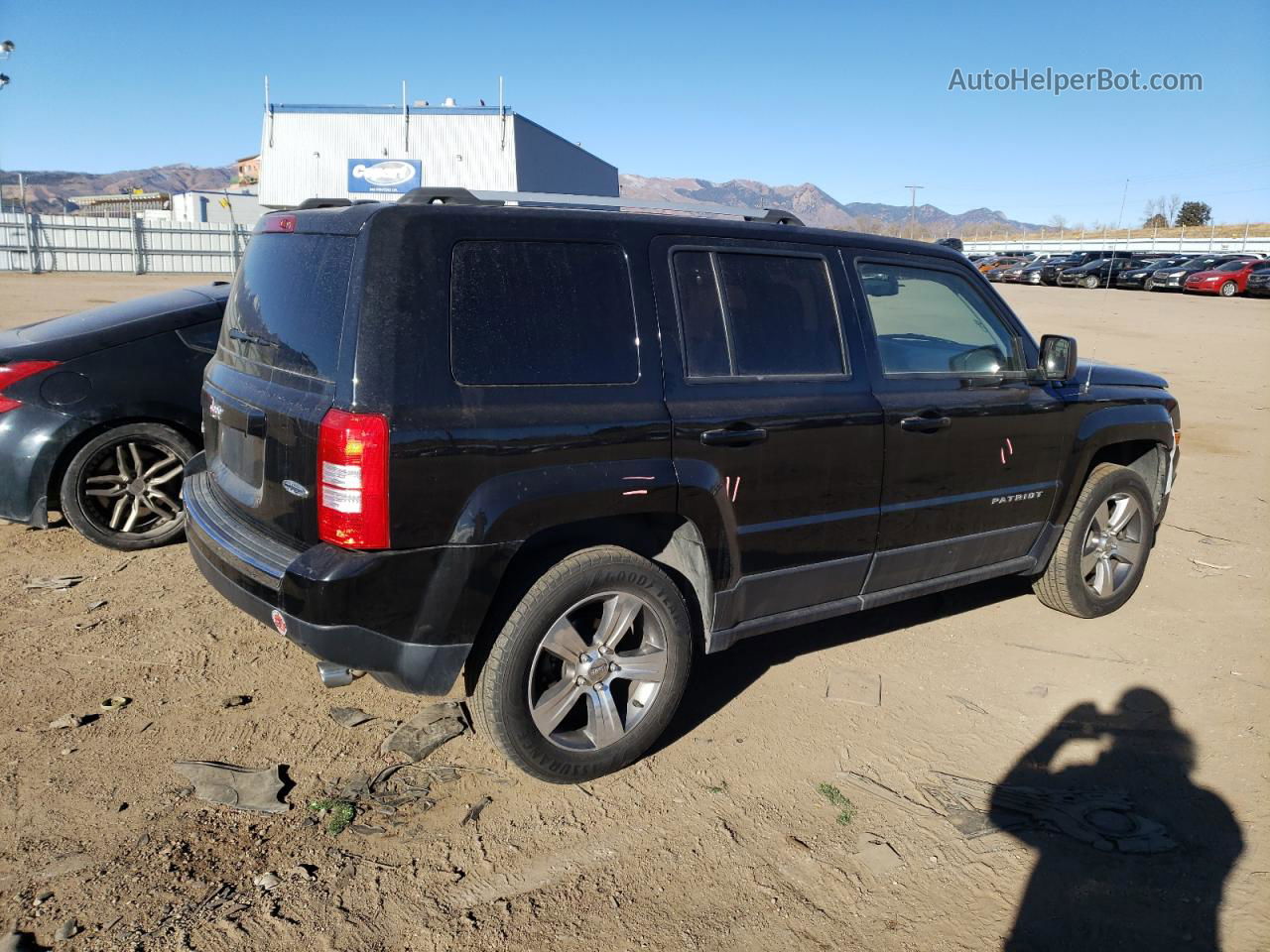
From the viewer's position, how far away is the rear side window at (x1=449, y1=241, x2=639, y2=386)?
311cm

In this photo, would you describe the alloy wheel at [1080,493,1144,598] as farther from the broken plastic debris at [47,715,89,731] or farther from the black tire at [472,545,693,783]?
the broken plastic debris at [47,715,89,731]

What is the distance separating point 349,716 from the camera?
3.89 m

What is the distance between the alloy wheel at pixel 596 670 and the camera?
3381 mm

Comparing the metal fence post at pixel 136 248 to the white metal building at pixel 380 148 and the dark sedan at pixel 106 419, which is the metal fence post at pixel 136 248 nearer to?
the white metal building at pixel 380 148

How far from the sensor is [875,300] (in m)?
4.14

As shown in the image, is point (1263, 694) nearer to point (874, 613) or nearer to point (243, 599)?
point (874, 613)

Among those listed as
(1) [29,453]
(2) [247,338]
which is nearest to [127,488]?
(1) [29,453]

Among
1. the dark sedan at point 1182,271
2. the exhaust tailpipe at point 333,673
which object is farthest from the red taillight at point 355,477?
the dark sedan at point 1182,271

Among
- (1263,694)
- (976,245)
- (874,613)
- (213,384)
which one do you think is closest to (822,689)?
(874,613)

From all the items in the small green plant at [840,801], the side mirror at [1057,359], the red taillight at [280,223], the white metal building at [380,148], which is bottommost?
the small green plant at [840,801]

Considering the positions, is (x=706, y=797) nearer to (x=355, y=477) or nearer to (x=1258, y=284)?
(x=355, y=477)

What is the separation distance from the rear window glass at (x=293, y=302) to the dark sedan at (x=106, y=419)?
1.82m

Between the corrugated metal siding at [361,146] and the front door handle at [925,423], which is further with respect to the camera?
the corrugated metal siding at [361,146]

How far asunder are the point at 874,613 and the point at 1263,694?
179 cm
